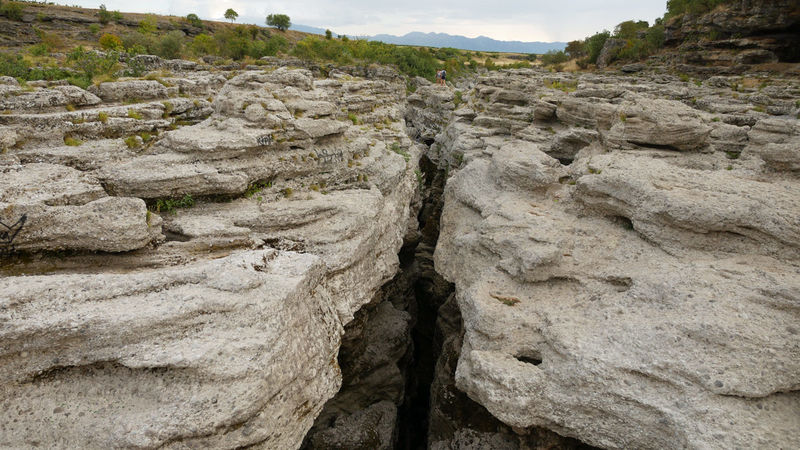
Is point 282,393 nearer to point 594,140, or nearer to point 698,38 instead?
point 594,140

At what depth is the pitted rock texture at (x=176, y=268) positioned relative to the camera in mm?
8297

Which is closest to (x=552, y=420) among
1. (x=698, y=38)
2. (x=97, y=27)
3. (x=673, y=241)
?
(x=673, y=241)

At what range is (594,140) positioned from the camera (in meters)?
21.9

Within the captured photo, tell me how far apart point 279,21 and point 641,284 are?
132658 millimetres

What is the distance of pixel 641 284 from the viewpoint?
12.0m

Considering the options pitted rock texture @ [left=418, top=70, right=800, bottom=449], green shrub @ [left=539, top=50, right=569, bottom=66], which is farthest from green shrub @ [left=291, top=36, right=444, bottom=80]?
pitted rock texture @ [left=418, top=70, right=800, bottom=449]

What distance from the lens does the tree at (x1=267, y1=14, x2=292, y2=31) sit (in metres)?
120

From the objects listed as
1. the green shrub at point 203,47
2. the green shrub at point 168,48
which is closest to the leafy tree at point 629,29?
the green shrub at point 203,47

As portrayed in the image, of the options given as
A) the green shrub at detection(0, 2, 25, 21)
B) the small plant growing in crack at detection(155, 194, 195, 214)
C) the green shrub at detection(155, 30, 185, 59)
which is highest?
the green shrub at detection(0, 2, 25, 21)

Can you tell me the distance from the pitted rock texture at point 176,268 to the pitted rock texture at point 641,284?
4.91 metres

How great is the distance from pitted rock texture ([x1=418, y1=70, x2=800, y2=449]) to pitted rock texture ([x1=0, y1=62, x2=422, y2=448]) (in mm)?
4910

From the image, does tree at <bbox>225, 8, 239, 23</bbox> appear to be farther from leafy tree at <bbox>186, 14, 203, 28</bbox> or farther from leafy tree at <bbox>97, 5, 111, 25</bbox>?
leafy tree at <bbox>97, 5, 111, 25</bbox>

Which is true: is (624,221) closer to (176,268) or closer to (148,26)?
(176,268)

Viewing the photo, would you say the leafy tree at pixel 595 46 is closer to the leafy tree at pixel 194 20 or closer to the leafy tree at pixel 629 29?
the leafy tree at pixel 629 29
